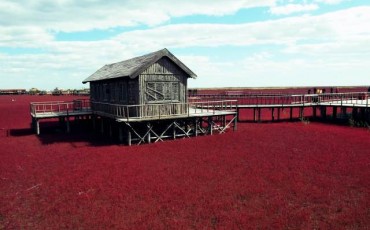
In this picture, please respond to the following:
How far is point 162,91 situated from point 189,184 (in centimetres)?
1045

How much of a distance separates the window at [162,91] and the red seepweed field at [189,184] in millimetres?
3173

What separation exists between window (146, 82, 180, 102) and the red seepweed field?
3173 millimetres

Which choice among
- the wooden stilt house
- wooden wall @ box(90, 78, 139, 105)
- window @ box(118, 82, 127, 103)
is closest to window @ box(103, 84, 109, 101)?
wooden wall @ box(90, 78, 139, 105)

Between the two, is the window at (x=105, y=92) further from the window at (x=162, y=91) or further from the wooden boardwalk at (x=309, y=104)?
the wooden boardwalk at (x=309, y=104)

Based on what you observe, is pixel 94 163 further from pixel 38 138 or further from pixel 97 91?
pixel 97 91

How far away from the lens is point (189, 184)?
1278 cm

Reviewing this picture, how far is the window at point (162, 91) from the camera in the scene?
21484mm

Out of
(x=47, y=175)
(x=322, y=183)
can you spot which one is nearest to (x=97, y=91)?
(x=47, y=175)

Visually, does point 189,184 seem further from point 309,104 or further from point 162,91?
point 309,104

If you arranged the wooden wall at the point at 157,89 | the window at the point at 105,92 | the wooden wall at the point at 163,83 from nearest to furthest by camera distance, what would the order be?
the wooden wall at the point at 157,89 → the wooden wall at the point at 163,83 → the window at the point at 105,92

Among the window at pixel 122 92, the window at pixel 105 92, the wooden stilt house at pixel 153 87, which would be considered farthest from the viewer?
the window at pixel 105 92

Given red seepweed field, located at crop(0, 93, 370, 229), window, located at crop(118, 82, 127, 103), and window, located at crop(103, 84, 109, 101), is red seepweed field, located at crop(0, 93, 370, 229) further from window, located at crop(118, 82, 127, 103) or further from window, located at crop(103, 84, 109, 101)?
window, located at crop(103, 84, 109, 101)

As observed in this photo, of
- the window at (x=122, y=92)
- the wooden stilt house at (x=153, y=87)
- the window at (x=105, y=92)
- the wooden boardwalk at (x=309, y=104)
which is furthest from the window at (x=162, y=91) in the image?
the wooden boardwalk at (x=309, y=104)

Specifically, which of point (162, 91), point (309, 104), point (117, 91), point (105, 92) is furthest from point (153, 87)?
point (309, 104)
